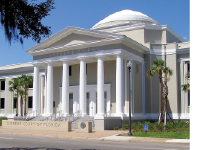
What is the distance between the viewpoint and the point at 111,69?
32.6m

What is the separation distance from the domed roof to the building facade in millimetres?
2179

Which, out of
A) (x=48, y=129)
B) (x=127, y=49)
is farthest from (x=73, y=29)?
(x=48, y=129)

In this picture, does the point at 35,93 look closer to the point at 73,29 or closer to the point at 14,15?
the point at 73,29

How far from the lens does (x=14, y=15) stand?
8.15 meters

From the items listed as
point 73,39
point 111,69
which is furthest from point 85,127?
point 73,39

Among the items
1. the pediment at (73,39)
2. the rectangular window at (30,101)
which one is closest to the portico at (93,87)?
the pediment at (73,39)

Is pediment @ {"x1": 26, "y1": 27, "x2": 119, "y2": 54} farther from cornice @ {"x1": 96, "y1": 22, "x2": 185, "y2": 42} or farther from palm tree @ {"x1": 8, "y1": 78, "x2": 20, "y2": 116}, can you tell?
palm tree @ {"x1": 8, "y1": 78, "x2": 20, "y2": 116}

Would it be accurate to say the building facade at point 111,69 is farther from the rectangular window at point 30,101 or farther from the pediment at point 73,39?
the rectangular window at point 30,101

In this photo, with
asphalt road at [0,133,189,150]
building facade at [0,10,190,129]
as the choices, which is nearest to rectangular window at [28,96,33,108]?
building facade at [0,10,190,129]

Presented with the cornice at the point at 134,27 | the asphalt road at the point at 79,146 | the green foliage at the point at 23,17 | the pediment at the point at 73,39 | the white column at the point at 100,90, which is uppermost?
the cornice at the point at 134,27

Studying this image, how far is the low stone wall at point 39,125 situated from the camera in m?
25.0

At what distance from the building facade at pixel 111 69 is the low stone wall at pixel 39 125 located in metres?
3.70

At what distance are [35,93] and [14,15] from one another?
27.1m

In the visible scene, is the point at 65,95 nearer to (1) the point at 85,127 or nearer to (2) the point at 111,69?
(2) the point at 111,69
